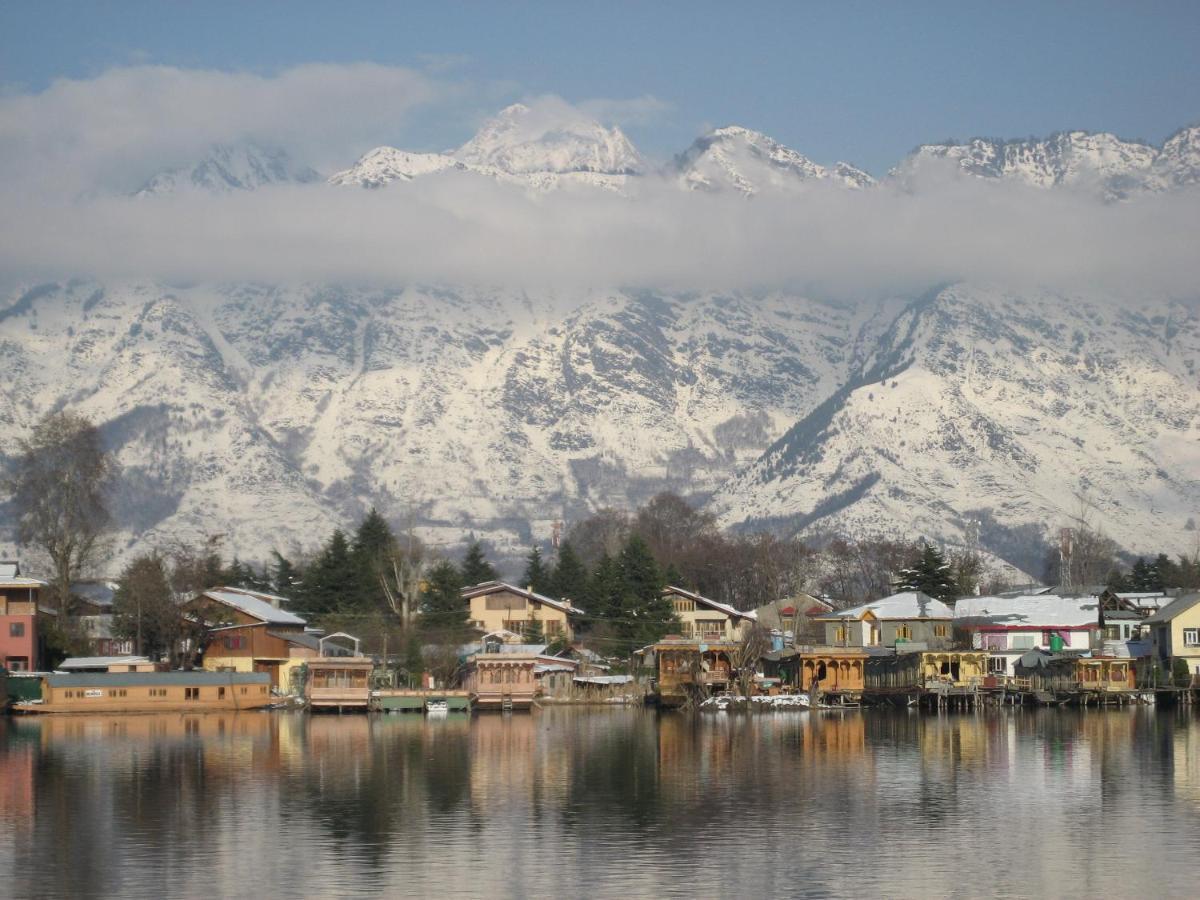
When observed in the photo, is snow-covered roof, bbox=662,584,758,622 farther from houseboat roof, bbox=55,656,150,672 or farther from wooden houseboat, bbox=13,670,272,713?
houseboat roof, bbox=55,656,150,672

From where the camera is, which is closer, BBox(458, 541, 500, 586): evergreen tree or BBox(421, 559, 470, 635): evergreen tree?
BBox(421, 559, 470, 635): evergreen tree

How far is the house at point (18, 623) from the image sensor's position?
10944cm

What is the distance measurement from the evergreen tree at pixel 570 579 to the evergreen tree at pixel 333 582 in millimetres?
17306

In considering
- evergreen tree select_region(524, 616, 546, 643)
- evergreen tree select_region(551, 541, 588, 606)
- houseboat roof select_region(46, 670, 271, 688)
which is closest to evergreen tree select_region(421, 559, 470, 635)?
evergreen tree select_region(524, 616, 546, 643)

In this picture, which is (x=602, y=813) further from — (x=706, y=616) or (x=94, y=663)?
(x=706, y=616)

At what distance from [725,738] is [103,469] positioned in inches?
1988

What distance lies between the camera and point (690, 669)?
117 metres

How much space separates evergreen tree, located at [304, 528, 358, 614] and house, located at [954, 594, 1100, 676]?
4528 centimetres

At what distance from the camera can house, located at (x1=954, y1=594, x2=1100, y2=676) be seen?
418 feet

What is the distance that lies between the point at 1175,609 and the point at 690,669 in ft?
102

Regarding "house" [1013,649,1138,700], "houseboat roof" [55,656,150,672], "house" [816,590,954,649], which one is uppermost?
"house" [816,590,954,649]

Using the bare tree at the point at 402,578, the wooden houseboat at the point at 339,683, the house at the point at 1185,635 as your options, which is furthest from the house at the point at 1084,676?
the bare tree at the point at 402,578

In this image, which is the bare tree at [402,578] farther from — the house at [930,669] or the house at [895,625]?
the house at [930,669]

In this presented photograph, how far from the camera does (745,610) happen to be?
580 ft
